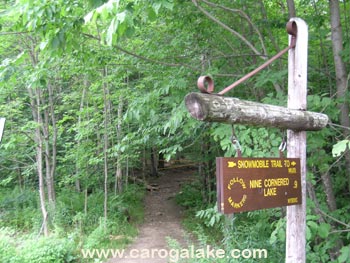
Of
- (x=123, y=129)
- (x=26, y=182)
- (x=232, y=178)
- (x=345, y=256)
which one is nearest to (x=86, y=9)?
(x=232, y=178)

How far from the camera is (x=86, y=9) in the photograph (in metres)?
3.24

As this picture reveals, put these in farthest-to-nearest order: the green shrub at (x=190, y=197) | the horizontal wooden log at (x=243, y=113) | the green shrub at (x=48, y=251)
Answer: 1. the green shrub at (x=190, y=197)
2. the green shrub at (x=48, y=251)
3. the horizontal wooden log at (x=243, y=113)

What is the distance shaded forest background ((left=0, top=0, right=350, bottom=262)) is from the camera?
10.5ft

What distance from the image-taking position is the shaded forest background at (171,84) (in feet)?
10.5

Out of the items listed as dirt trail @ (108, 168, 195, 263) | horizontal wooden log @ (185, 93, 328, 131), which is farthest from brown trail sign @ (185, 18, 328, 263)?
dirt trail @ (108, 168, 195, 263)

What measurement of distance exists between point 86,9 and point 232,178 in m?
2.19

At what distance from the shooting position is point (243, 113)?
6.73 ft

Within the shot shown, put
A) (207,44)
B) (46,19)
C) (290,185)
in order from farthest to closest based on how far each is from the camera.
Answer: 1. (207,44)
2. (46,19)
3. (290,185)

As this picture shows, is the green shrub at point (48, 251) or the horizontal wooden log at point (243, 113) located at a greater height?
the horizontal wooden log at point (243, 113)

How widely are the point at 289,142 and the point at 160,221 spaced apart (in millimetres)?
9207

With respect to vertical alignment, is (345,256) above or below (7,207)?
above

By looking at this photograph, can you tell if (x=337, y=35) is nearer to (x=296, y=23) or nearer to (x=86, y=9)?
(x=296, y=23)

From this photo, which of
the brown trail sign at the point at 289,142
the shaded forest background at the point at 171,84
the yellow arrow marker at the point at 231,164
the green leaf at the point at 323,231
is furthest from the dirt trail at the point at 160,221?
the yellow arrow marker at the point at 231,164

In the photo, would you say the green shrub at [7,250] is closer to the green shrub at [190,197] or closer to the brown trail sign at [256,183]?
the brown trail sign at [256,183]
